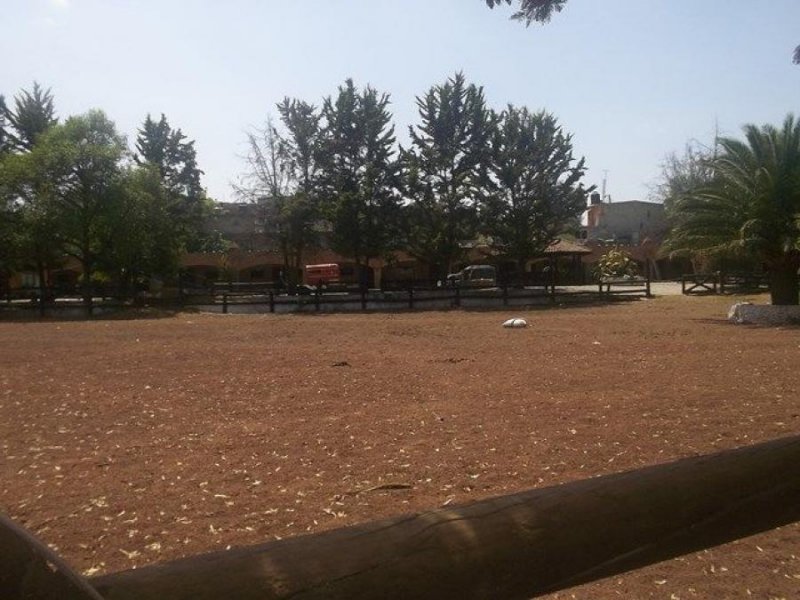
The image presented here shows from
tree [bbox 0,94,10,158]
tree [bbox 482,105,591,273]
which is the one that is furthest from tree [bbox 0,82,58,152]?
tree [bbox 482,105,591,273]

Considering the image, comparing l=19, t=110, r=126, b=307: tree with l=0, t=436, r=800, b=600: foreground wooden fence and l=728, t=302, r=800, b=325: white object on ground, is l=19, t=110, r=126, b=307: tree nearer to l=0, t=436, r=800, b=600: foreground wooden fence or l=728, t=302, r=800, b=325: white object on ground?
l=728, t=302, r=800, b=325: white object on ground

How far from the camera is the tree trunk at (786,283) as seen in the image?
21156 millimetres

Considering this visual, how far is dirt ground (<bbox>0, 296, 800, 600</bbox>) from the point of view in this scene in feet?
16.0

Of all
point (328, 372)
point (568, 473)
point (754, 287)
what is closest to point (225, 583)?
point (568, 473)

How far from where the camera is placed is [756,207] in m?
20.8

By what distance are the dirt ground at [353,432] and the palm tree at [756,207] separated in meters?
5.52

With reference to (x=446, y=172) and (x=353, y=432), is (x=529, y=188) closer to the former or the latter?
(x=446, y=172)

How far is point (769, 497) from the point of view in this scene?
1855 millimetres

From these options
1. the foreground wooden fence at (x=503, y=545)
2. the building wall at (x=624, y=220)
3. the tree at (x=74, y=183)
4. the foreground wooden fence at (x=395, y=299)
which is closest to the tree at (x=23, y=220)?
the tree at (x=74, y=183)

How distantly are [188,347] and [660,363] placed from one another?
11.1m

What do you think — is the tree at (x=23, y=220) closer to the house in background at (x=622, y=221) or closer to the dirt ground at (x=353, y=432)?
the dirt ground at (x=353, y=432)

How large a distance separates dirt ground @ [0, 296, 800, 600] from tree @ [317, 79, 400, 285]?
26197mm

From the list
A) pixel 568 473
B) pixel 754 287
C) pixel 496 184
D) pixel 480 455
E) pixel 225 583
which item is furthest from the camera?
pixel 496 184

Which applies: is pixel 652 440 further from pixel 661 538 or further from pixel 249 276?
pixel 249 276
